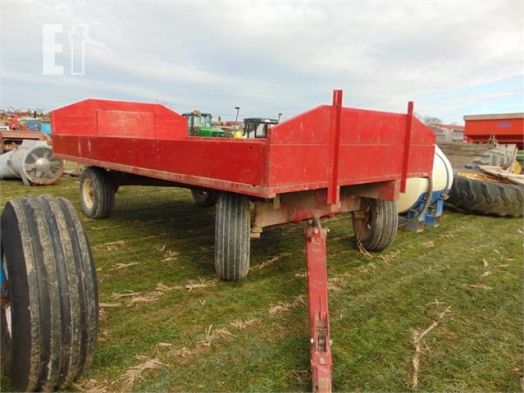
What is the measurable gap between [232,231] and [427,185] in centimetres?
320

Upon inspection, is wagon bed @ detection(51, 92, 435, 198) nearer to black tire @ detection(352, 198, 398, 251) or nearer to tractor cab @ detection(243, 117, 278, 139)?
black tire @ detection(352, 198, 398, 251)

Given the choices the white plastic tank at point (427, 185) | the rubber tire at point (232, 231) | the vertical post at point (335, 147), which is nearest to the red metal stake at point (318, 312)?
the vertical post at point (335, 147)

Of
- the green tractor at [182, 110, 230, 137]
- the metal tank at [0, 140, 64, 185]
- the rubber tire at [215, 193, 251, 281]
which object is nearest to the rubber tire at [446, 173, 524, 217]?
the rubber tire at [215, 193, 251, 281]

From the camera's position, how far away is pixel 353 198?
13.3 ft

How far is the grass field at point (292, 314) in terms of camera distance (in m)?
2.26

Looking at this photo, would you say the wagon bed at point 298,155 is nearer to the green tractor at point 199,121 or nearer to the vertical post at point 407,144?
the vertical post at point 407,144

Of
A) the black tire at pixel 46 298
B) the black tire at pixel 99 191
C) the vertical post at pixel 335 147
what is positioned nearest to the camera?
the black tire at pixel 46 298

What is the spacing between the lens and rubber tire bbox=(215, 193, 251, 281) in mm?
3275

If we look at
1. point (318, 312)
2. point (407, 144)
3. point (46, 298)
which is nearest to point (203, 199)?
point (407, 144)

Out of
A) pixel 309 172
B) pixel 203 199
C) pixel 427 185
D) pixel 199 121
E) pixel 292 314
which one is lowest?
pixel 292 314

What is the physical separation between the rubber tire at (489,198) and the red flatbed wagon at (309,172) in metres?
2.96

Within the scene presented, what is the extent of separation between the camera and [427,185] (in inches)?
208

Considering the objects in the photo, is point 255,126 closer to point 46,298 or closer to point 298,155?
point 298,155

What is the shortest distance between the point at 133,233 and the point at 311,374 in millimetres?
3380
